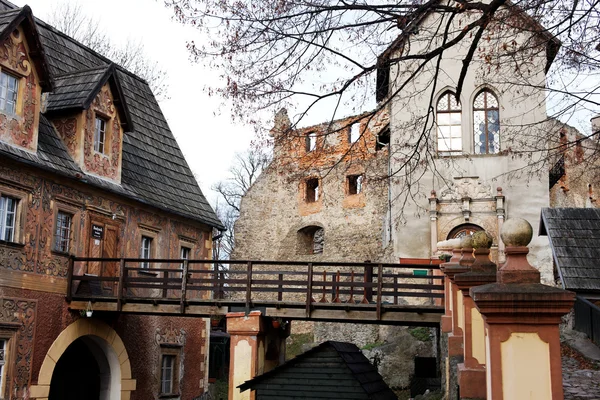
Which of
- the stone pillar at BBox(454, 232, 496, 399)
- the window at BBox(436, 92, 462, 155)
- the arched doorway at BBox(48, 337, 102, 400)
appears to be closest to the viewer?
the stone pillar at BBox(454, 232, 496, 399)

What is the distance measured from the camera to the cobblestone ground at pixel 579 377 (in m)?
8.84

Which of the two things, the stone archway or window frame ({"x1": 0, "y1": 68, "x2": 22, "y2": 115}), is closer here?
window frame ({"x1": 0, "y1": 68, "x2": 22, "y2": 115})

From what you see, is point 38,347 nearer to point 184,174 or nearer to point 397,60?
point 184,174

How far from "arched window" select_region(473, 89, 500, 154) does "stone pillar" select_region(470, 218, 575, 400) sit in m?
20.1

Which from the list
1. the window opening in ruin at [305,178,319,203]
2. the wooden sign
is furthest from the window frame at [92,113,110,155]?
the window opening in ruin at [305,178,319,203]

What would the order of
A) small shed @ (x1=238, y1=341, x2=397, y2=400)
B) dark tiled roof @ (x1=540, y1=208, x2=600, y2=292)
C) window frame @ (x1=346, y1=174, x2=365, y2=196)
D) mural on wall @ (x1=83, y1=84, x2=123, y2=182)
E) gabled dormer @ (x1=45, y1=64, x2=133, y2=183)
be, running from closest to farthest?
small shed @ (x1=238, y1=341, x2=397, y2=400) → dark tiled roof @ (x1=540, y1=208, x2=600, y2=292) → gabled dormer @ (x1=45, y1=64, x2=133, y2=183) → mural on wall @ (x1=83, y1=84, x2=123, y2=182) → window frame @ (x1=346, y1=174, x2=365, y2=196)

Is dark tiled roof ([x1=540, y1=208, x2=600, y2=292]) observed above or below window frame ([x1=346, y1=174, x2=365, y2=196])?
below

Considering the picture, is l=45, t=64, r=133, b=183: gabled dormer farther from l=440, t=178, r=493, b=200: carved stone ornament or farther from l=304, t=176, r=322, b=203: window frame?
l=304, t=176, r=322, b=203: window frame

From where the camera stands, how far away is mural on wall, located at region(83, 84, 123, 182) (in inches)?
620

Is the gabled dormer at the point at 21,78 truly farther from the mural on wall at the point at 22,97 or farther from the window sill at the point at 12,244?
the window sill at the point at 12,244

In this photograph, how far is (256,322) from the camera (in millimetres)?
14609

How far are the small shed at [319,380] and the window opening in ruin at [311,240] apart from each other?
24.4 m

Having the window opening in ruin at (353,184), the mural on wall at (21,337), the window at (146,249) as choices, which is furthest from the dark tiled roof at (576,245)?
the window opening in ruin at (353,184)

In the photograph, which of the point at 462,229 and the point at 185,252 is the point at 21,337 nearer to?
the point at 185,252
